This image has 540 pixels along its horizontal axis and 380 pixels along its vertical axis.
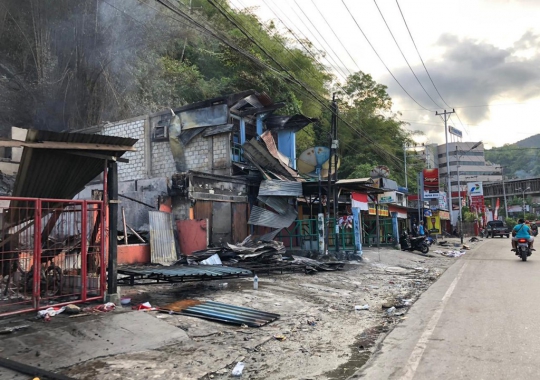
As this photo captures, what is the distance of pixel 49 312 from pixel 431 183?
2768cm

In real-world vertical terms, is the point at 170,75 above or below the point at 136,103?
above

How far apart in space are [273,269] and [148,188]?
7.14 m

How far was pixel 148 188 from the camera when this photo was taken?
16.7 meters

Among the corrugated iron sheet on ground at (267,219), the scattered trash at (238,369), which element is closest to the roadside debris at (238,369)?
the scattered trash at (238,369)

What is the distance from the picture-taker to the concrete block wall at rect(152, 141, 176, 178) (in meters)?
20.1

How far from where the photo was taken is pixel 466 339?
17.7 ft

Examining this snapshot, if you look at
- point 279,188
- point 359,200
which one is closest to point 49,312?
point 279,188

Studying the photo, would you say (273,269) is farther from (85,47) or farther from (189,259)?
(85,47)

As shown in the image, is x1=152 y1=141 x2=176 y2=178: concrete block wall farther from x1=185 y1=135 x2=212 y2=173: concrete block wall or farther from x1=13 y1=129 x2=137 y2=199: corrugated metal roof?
x1=13 y1=129 x2=137 y2=199: corrugated metal roof

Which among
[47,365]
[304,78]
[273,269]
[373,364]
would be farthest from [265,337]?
[304,78]

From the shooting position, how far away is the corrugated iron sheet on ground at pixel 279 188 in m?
18.0

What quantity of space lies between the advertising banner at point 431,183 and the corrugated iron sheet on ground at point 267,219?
15.1 meters

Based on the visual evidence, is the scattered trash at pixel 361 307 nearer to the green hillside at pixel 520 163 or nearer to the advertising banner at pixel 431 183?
the advertising banner at pixel 431 183

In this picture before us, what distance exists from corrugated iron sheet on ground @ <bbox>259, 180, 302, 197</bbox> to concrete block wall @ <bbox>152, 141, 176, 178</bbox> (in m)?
4.98
